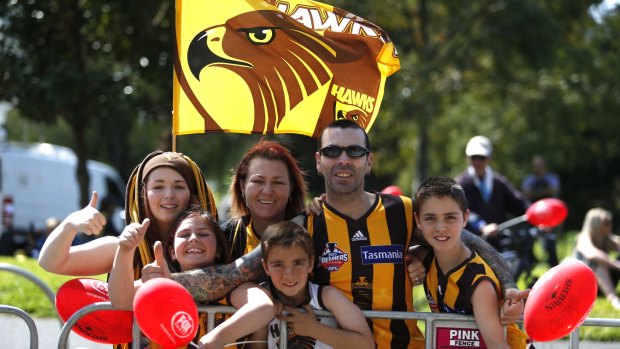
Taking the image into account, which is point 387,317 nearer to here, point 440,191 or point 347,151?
point 440,191

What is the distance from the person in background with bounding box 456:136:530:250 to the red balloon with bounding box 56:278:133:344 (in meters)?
5.70

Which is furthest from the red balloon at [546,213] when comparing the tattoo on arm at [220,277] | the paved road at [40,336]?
the tattoo on arm at [220,277]

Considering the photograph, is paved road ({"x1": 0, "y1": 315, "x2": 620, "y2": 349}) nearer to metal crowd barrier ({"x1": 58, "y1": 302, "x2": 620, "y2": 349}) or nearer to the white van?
metal crowd barrier ({"x1": 58, "y1": 302, "x2": 620, "y2": 349})

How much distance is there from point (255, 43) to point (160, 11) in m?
8.28

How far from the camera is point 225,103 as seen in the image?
6.05 metres

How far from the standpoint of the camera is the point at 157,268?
4.63m

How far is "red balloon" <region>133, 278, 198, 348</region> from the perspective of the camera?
163 inches

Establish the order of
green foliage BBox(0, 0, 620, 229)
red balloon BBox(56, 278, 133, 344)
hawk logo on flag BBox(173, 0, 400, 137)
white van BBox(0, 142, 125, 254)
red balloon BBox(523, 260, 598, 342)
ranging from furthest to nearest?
white van BBox(0, 142, 125, 254) → green foliage BBox(0, 0, 620, 229) → hawk logo on flag BBox(173, 0, 400, 137) → red balloon BBox(56, 278, 133, 344) → red balloon BBox(523, 260, 598, 342)

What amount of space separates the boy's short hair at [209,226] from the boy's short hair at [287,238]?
0.41 m

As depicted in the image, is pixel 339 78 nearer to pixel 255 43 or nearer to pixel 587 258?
pixel 255 43

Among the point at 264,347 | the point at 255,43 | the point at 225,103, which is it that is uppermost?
the point at 255,43

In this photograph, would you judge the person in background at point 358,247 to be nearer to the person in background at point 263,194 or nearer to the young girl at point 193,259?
the young girl at point 193,259

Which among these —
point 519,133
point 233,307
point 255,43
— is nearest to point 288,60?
point 255,43

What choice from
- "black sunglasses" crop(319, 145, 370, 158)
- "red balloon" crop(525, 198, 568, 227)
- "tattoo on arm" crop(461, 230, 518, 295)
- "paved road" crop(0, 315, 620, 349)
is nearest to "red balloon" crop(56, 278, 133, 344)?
"black sunglasses" crop(319, 145, 370, 158)
